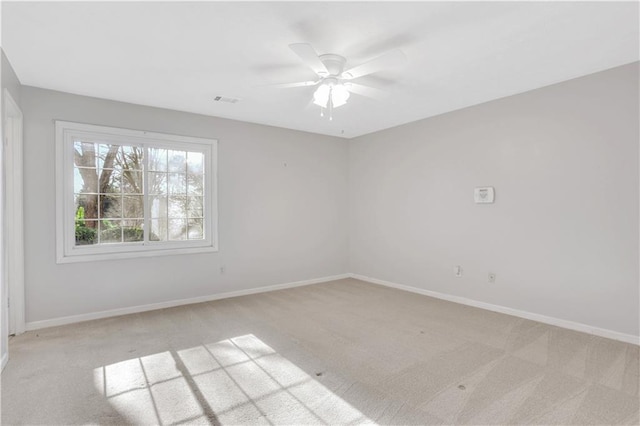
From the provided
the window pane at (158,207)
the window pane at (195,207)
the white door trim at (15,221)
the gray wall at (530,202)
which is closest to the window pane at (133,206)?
the window pane at (158,207)

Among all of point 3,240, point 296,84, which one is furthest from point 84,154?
point 296,84

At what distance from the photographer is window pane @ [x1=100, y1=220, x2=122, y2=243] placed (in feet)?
13.1

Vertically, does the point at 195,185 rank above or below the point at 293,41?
below

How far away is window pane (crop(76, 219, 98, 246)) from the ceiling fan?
2.63 meters

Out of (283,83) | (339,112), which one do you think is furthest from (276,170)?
(283,83)

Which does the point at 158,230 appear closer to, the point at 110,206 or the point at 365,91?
the point at 110,206

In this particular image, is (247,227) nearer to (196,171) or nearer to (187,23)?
A: (196,171)

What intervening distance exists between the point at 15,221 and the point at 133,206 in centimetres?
110

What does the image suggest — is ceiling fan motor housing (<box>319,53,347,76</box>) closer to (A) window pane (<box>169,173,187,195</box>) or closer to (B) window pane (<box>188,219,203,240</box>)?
(A) window pane (<box>169,173,187,195</box>)

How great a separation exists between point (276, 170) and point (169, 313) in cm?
248

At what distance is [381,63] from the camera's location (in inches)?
104

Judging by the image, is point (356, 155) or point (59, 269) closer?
point (59, 269)

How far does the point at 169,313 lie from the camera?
13.3 ft

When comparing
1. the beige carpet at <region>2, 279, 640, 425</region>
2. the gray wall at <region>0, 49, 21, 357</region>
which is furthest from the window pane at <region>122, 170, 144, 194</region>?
the beige carpet at <region>2, 279, 640, 425</region>
